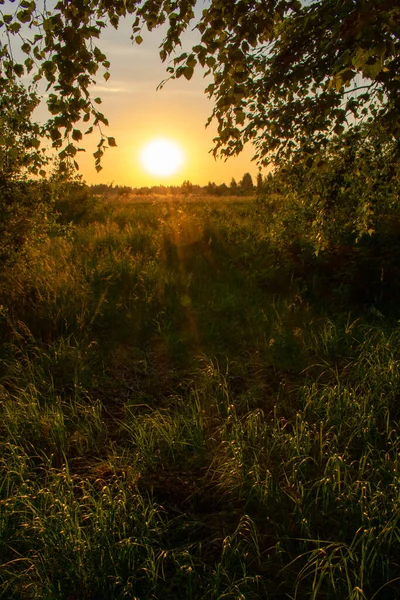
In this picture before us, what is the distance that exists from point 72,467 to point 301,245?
5.15 metres

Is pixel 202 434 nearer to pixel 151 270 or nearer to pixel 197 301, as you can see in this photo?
pixel 197 301

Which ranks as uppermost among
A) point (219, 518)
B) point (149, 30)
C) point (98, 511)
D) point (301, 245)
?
point (149, 30)

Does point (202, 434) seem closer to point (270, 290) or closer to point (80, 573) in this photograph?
point (80, 573)

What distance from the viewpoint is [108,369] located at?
468cm

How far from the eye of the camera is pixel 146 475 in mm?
2986

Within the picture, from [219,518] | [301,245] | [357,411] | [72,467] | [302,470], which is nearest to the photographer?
[219,518]

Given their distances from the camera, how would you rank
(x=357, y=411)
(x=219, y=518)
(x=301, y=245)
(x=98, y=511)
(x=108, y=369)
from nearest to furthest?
1. (x=98, y=511)
2. (x=219, y=518)
3. (x=357, y=411)
4. (x=108, y=369)
5. (x=301, y=245)

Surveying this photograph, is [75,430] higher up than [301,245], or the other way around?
[301,245]

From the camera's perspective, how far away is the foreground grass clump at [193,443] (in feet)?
7.16

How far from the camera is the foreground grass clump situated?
7.16 feet

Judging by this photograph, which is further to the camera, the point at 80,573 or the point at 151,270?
the point at 151,270

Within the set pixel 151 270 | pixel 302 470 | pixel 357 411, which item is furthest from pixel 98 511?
pixel 151 270

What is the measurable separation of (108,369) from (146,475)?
185 cm

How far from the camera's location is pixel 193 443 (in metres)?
3.31
